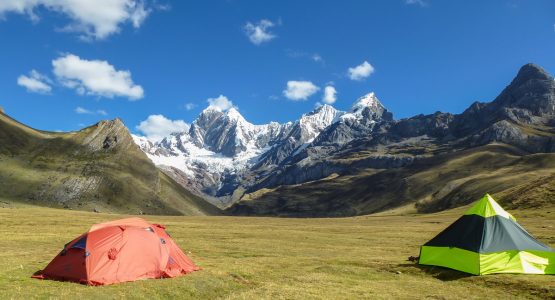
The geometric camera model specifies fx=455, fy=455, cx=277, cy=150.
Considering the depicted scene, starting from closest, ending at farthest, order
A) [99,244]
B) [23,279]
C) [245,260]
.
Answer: [23,279] < [99,244] < [245,260]

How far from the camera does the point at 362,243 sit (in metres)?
55.7

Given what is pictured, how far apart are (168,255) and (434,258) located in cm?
1876

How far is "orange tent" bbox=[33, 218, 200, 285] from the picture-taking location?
83.7 feet

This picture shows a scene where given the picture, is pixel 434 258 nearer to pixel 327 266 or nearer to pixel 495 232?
pixel 495 232

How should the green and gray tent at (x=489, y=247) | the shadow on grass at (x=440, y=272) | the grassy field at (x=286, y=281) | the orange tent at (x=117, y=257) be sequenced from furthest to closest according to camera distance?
the shadow on grass at (x=440, y=272)
the green and gray tent at (x=489, y=247)
the orange tent at (x=117, y=257)
the grassy field at (x=286, y=281)

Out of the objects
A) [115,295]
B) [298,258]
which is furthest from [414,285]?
[115,295]

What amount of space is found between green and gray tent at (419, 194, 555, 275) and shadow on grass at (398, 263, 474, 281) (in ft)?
1.12

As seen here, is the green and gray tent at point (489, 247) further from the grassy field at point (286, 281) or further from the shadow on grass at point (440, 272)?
the grassy field at point (286, 281)

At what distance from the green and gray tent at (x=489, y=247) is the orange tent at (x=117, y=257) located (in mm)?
17924

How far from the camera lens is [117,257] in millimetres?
26578

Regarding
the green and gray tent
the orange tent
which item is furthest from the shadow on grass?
the orange tent

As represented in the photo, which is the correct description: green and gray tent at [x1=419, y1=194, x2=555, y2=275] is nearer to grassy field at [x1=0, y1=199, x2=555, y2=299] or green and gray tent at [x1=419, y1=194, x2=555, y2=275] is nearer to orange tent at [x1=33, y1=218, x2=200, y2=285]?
grassy field at [x1=0, y1=199, x2=555, y2=299]

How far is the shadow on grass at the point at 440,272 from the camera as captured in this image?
29.1 m

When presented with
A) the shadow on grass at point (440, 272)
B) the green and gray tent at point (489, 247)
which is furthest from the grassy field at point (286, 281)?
the green and gray tent at point (489, 247)
